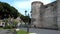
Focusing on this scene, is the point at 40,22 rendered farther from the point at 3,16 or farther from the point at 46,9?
the point at 3,16

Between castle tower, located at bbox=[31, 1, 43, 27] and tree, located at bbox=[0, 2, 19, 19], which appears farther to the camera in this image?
castle tower, located at bbox=[31, 1, 43, 27]

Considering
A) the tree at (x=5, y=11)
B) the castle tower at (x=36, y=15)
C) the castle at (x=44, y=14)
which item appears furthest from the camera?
the castle tower at (x=36, y=15)

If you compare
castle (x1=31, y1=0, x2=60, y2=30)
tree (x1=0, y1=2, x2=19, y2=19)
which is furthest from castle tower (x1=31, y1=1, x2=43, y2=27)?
tree (x1=0, y1=2, x2=19, y2=19)

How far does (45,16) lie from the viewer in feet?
144

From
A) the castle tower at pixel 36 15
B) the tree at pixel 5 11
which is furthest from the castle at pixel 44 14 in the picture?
the tree at pixel 5 11

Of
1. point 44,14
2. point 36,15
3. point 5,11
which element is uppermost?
point 5,11

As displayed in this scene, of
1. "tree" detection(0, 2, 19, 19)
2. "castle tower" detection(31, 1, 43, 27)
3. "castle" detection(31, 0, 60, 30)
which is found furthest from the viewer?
"castle tower" detection(31, 1, 43, 27)

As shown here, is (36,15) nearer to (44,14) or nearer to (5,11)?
(44,14)

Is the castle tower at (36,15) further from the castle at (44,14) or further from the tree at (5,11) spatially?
the tree at (5,11)

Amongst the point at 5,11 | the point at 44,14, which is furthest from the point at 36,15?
the point at 5,11

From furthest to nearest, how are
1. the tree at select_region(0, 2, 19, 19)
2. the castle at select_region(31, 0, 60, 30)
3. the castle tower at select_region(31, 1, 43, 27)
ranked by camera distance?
the castle tower at select_region(31, 1, 43, 27) < the tree at select_region(0, 2, 19, 19) < the castle at select_region(31, 0, 60, 30)

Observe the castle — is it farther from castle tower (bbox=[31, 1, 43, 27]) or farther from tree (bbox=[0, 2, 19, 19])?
tree (bbox=[0, 2, 19, 19])

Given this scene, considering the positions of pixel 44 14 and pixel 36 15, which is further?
pixel 36 15

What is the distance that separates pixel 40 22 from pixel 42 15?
268 cm
